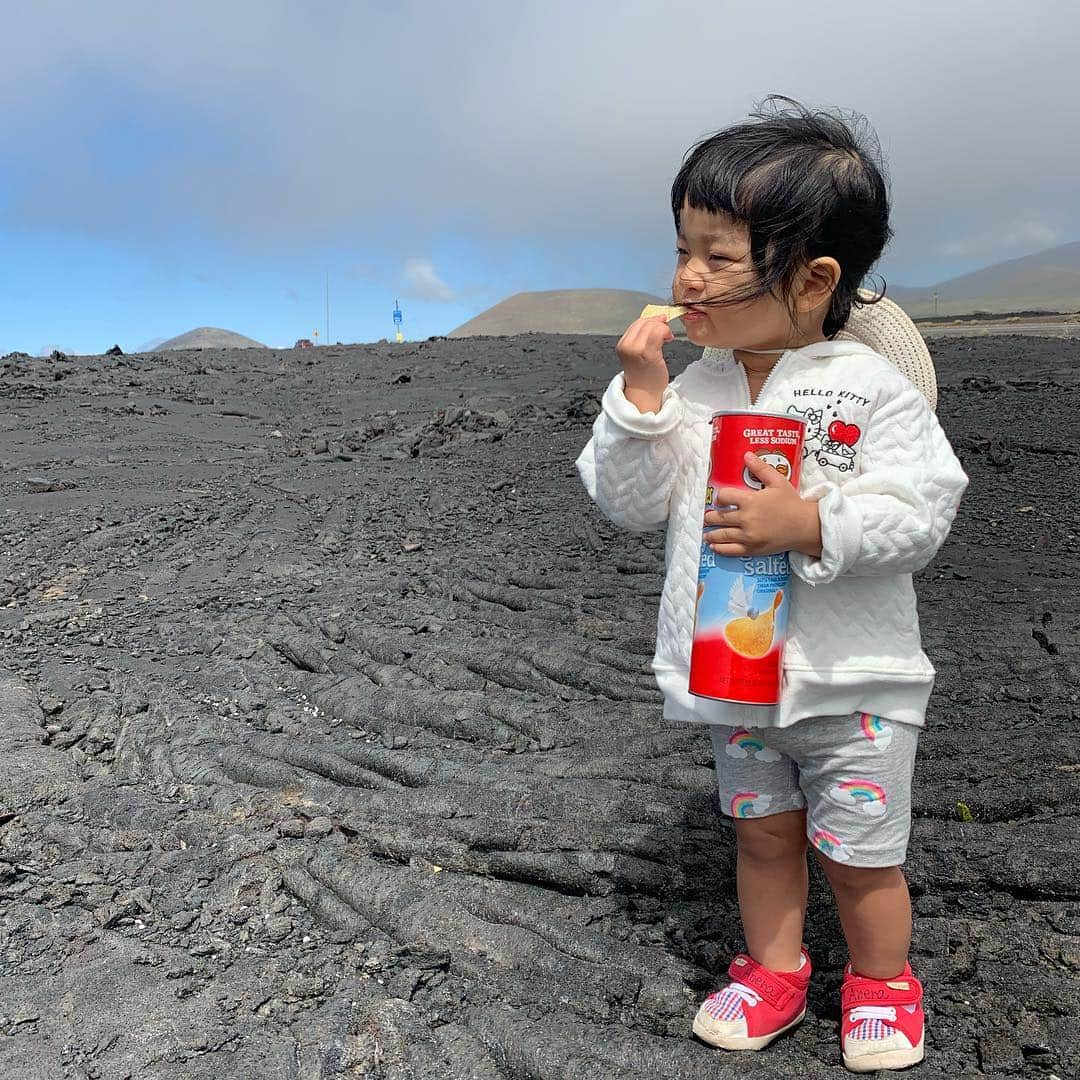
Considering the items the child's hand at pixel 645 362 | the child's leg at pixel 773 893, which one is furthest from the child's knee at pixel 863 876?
the child's hand at pixel 645 362

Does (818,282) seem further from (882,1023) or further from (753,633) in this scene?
(882,1023)

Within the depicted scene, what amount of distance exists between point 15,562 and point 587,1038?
14.2ft

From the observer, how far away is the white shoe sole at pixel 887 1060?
5.84 feet

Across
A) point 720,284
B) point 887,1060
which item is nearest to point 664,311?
point 720,284

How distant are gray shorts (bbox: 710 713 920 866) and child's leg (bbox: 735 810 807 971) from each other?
4.8 inches

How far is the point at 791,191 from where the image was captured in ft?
5.26

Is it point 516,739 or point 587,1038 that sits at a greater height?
point 516,739

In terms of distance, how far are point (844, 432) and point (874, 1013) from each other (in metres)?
1.02

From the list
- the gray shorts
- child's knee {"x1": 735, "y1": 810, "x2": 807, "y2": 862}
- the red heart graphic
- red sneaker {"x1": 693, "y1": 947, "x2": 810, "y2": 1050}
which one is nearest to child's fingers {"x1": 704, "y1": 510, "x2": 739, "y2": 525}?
the red heart graphic

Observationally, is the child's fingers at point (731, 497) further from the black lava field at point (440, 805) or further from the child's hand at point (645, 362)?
the black lava field at point (440, 805)

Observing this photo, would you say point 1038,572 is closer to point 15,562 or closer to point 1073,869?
point 1073,869

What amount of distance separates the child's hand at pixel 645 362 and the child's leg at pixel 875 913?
0.84 metres

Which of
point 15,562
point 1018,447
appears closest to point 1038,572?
point 1018,447

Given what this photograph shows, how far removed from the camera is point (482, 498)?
5.93m
